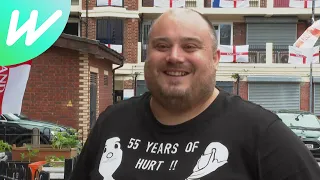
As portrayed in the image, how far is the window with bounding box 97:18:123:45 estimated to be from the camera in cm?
2733

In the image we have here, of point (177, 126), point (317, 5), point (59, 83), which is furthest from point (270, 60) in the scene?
point (177, 126)

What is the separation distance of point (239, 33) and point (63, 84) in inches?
773

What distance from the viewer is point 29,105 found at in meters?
11.0

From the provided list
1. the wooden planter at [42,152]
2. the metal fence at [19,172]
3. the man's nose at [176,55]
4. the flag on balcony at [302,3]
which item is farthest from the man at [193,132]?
the flag on balcony at [302,3]

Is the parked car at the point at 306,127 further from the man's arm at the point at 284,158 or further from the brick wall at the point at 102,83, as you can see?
the man's arm at the point at 284,158

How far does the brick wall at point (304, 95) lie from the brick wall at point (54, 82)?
20020 millimetres

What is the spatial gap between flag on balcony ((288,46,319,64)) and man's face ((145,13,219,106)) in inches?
805

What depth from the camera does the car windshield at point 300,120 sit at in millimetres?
13289

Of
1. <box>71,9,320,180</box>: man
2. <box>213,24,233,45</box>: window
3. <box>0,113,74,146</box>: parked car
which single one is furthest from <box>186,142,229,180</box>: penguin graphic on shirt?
<box>213,24,233,45</box>: window

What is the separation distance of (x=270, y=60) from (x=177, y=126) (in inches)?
1047

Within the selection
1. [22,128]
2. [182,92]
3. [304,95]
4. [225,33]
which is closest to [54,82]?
[22,128]

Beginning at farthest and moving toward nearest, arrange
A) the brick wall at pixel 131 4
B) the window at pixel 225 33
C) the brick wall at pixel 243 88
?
the window at pixel 225 33 < the brick wall at pixel 243 88 < the brick wall at pixel 131 4

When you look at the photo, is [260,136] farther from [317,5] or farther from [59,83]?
[317,5]

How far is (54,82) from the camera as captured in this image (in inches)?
426
